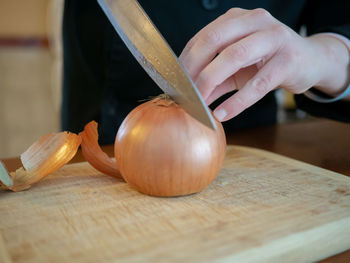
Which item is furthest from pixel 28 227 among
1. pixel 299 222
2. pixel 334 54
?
pixel 334 54

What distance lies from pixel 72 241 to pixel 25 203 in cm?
20

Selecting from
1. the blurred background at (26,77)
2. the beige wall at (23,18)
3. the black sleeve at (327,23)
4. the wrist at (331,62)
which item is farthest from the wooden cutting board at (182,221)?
the beige wall at (23,18)

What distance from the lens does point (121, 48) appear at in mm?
1160

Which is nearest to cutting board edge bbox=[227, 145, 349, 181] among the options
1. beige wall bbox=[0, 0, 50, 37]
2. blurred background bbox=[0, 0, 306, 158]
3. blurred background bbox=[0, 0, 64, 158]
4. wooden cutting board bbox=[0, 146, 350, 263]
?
wooden cutting board bbox=[0, 146, 350, 263]

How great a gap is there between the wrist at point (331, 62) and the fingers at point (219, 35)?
0.57ft

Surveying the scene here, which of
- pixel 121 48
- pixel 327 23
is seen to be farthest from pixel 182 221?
pixel 327 23

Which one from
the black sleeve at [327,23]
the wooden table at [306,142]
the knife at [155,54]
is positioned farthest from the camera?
the black sleeve at [327,23]

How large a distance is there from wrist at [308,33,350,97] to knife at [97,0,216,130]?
0.36 meters

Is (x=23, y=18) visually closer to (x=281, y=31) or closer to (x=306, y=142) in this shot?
(x=306, y=142)

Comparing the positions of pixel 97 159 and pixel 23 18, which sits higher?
pixel 23 18

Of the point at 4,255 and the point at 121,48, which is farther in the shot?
the point at 121,48

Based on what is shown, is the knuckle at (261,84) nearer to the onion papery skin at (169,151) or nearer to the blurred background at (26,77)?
the onion papery skin at (169,151)

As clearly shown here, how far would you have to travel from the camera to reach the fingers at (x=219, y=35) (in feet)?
2.35

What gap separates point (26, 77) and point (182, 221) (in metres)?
2.80
